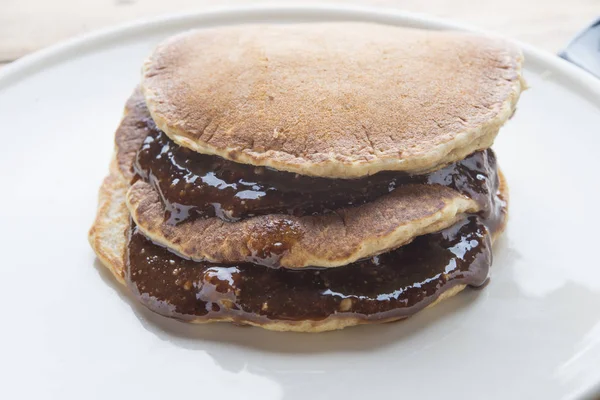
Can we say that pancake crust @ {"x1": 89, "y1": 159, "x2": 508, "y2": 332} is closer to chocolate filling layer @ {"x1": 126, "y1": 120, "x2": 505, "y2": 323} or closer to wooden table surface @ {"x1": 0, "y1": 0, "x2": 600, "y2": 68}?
chocolate filling layer @ {"x1": 126, "y1": 120, "x2": 505, "y2": 323}

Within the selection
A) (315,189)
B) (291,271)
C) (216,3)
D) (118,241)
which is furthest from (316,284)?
(216,3)

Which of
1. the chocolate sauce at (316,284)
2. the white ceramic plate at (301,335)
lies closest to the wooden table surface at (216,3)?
the white ceramic plate at (301,335)

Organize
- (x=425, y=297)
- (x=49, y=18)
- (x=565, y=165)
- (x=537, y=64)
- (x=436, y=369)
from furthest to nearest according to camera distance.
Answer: (x=49, y=18), (x=537, y=64), (x=565, y=165), (x=425, y=297), (x=436, y=369)

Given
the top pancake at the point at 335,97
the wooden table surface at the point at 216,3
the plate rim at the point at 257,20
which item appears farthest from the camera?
the wooden table surface at the point at 216,3

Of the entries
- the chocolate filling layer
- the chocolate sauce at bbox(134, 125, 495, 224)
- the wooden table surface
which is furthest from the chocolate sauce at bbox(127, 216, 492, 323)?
the wooden table surface

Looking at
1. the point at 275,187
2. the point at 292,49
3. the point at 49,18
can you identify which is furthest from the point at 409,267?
the point at 49,18

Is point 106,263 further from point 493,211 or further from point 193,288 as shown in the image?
point 493,211

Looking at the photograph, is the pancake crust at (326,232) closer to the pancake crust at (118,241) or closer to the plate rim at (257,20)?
the pancake crust at (118,241)

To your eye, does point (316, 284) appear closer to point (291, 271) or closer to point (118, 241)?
point (291, 271)
